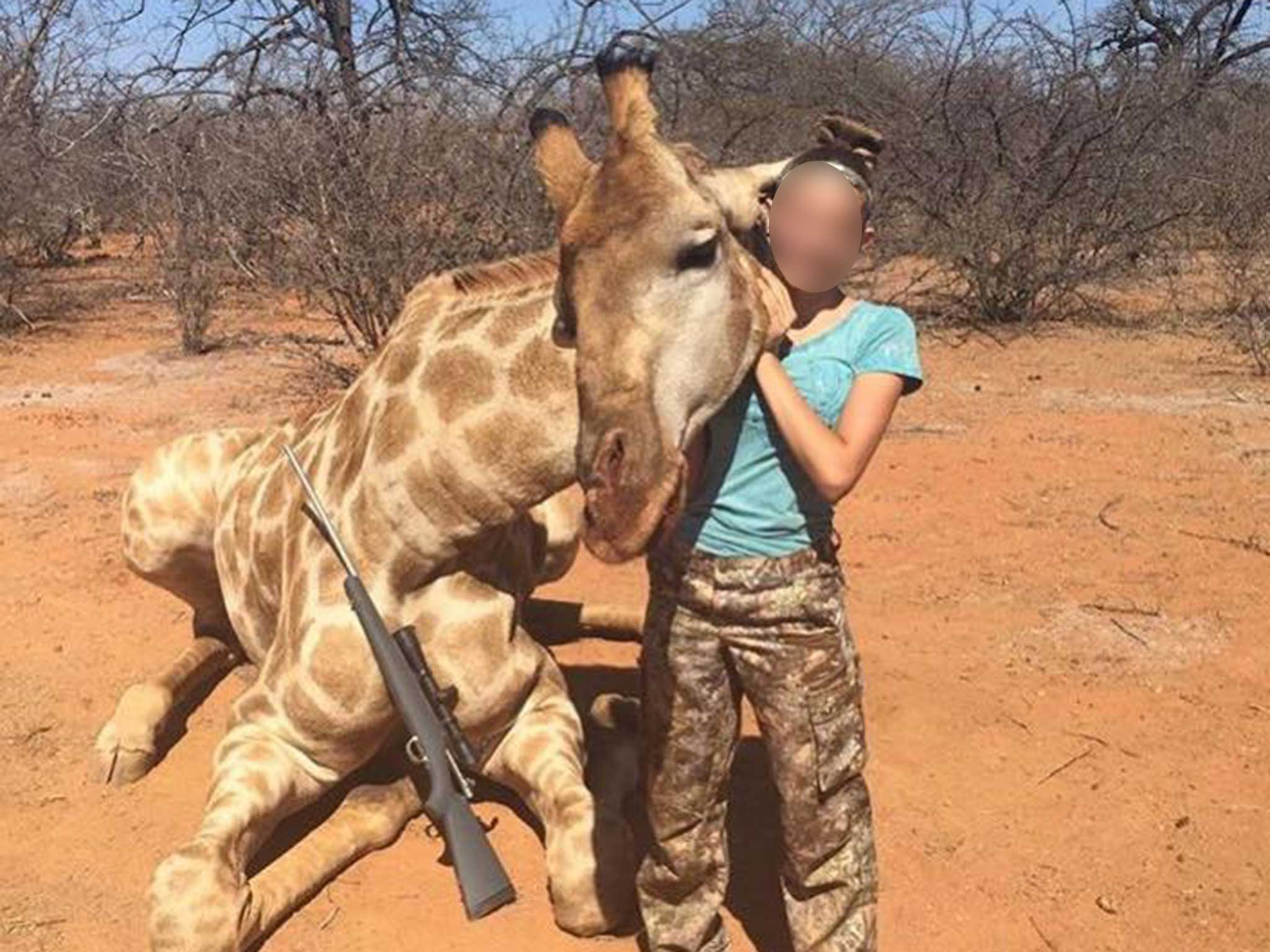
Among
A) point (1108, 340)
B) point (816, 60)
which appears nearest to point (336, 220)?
point (1108, 340)

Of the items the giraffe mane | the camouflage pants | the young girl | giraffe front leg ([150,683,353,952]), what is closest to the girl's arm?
the young girl

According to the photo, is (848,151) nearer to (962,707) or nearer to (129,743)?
(962,707)

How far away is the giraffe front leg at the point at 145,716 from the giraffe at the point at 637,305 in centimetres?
230

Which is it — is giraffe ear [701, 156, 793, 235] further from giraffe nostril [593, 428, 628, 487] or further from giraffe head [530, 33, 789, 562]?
giraffe nostril [593, 428, 628, 487]

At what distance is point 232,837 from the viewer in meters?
2.97

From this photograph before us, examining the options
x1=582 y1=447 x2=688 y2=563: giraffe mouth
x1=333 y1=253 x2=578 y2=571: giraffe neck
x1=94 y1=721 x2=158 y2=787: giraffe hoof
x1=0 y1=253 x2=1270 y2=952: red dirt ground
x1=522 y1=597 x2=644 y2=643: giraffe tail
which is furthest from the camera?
x1=522 y1=597 x2=644 y2=643: giraffe tail

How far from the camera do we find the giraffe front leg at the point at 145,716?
12.5ft

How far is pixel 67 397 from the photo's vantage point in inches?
376

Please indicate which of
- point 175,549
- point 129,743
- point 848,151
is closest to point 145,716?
point 129,743

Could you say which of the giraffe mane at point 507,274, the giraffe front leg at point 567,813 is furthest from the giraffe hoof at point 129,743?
the giraffe mane at point 507,274

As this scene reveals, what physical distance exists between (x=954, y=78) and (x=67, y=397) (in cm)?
845

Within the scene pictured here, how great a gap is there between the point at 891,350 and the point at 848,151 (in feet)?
1.22

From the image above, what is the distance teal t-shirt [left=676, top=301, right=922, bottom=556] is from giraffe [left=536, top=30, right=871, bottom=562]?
0.89 ft

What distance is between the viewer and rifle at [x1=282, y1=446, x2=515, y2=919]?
2.91m
